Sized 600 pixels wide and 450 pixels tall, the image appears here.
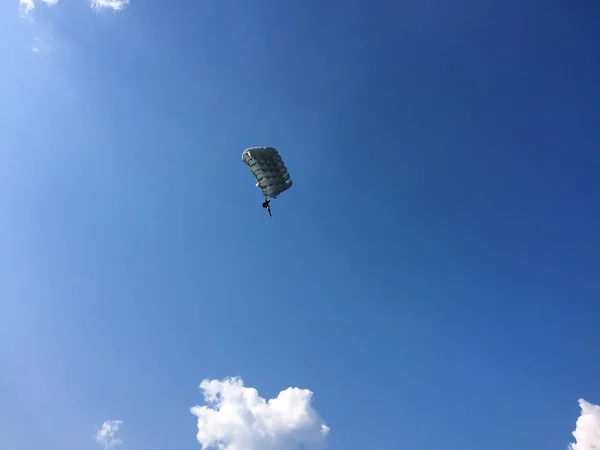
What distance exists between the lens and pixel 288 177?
58375 mm

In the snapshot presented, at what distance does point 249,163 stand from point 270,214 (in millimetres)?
7837

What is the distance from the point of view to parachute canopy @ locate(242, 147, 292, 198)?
56.0 meters

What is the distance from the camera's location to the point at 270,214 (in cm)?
5906

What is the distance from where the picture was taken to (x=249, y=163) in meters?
57.6

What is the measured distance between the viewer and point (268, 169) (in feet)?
188

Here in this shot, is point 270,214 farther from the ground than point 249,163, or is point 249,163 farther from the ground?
point 249,163

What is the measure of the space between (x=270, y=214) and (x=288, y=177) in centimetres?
592

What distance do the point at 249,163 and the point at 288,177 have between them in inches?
230

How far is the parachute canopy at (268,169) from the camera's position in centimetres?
5600
